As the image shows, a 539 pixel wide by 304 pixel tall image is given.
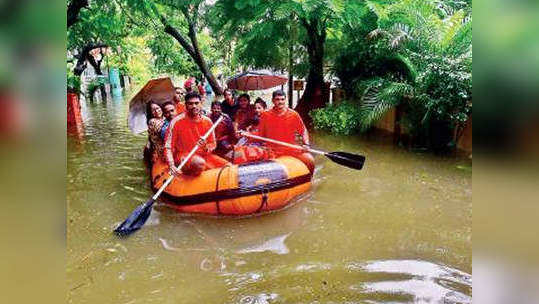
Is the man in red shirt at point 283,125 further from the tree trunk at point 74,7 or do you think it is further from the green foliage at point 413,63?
the tree trunk at point 74,7

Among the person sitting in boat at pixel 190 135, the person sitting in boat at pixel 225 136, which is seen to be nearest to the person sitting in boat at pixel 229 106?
the person sitting in boat at pixel 225 136

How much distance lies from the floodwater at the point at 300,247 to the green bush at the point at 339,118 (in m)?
3.67

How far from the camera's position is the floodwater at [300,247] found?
13.3ft

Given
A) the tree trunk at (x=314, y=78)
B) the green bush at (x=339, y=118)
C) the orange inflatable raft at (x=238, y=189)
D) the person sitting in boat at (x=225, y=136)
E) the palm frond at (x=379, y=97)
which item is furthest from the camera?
the tree trunk at (x=314, y=78)

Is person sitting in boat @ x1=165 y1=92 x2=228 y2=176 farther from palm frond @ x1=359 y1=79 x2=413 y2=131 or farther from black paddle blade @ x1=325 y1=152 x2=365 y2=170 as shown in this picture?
palm frond @ x1=359 y1=79 x2=413 y2=131

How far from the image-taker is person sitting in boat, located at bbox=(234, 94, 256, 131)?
8805 mm

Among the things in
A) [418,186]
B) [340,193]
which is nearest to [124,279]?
[340,193]

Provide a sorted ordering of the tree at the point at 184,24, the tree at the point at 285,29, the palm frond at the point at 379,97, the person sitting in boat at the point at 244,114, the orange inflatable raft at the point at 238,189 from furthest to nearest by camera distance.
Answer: the tree at the point at 184,24, the tree at the point at 285,29, the palm frond at the point at 379,97, the person sitting in boat at the point at 244,114, the orange inflatable raft at the point at 238,189

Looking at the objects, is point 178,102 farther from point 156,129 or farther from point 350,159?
point 350,159

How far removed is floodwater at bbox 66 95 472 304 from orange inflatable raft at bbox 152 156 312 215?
0.64 feet

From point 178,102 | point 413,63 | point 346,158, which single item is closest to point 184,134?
point 346,158
